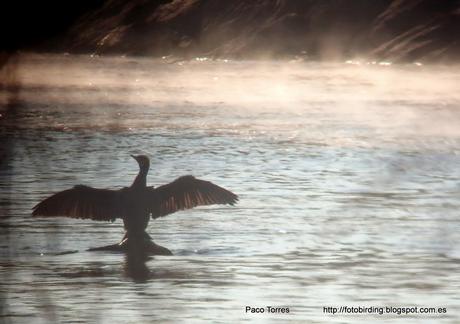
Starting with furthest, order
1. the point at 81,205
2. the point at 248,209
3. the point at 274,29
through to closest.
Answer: the point at 274,29, the point at 248,209, the point at 81,205

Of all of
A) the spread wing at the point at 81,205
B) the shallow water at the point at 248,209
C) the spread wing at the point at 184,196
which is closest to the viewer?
the shallow water at the point at 248,209

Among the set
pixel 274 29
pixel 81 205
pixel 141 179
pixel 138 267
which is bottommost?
pixel 138 267

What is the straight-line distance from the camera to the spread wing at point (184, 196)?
15.8 metres

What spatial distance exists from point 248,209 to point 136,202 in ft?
12.8

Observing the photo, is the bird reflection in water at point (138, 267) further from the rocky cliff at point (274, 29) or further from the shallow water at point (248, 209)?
the rocky cliff at point (274, 29)

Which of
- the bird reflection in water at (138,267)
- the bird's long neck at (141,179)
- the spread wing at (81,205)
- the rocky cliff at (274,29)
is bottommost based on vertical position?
the bird reflection in water at (138,267)

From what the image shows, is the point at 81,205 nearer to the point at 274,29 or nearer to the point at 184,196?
the point at 184,196

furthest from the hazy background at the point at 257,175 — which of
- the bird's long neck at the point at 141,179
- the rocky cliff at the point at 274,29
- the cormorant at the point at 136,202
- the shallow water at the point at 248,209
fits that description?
the bird's long neck at the point at 141,179

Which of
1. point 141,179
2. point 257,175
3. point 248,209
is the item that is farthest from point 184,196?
point 257,175

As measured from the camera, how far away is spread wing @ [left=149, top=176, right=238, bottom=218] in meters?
15.8

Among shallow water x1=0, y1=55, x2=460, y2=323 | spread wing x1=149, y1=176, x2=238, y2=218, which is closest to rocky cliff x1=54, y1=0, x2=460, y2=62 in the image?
shallow water x1=0, y1=55, x2=460, y2=323

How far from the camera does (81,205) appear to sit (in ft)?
51.4

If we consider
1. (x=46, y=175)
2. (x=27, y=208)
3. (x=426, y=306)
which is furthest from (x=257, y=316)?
(x=46, y=175)

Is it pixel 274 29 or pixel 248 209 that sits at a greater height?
pixel 274 29
